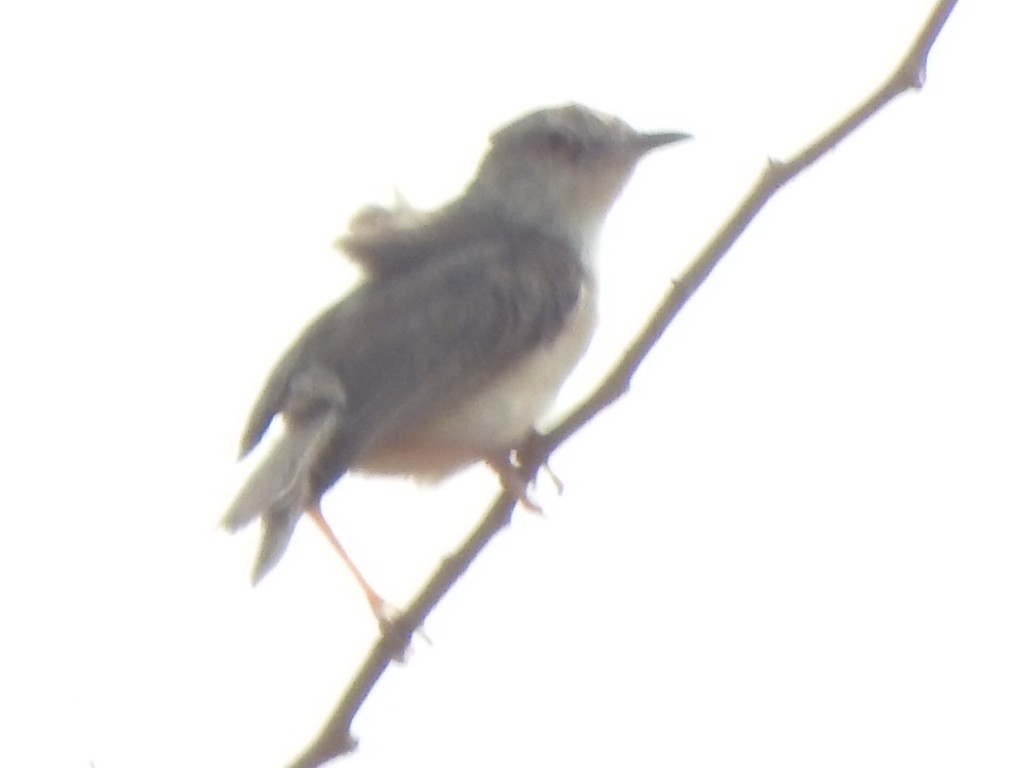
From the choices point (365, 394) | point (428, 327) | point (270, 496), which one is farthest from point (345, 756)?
point (428, 327)

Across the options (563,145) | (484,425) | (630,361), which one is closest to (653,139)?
(563,145)

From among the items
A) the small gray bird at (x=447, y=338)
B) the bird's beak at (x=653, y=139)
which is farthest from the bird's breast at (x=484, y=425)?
the bird's beak at (x=653, y=139)

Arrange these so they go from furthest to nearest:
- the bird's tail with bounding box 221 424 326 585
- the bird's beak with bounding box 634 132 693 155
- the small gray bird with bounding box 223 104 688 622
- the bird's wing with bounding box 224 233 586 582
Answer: the bird's beak with bounding box 634 132 693 155, the small gray bird with bounding box 223 104 688 622, the bird's wing with bounding box 224 233 586 582, the bird's tail with bounding box 221 424 326 585

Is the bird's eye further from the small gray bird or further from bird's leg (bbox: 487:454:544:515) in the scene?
bird's leg (bbox: 487:454:544:515)

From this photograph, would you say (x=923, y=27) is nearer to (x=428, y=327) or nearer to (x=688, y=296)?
(x=688, y=296)

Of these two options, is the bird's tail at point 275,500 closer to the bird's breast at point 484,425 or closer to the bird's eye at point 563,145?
the bird's breast at point 484,425

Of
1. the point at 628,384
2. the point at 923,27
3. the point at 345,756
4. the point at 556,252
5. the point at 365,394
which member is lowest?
the point at 345,756

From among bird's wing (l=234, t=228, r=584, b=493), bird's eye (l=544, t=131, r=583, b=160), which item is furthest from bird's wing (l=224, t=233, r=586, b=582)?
bird's eye (l=544, t=131, r=583, b=160)
